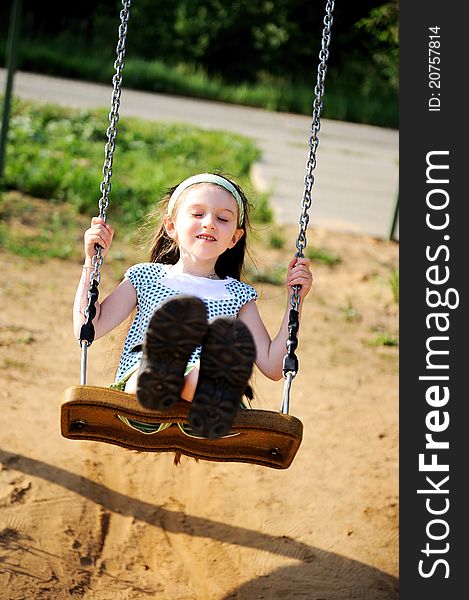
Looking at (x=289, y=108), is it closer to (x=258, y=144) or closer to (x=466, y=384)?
(x=258, y=144)

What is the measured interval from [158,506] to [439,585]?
1.36 meters

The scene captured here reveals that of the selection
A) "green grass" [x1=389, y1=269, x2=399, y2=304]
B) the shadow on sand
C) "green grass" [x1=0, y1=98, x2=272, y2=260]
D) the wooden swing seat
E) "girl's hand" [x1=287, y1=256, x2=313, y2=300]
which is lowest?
the shadow on sand

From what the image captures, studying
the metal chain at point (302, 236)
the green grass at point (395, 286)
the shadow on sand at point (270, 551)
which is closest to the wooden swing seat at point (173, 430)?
the metal chain at point (302, 236)

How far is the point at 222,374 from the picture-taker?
2879 mm

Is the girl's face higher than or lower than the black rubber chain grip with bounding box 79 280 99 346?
higher

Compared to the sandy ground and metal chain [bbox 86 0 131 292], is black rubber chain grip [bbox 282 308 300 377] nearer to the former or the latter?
metal chain [bbox 86 0 131 292]

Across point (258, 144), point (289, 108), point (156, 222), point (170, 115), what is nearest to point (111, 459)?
point (156, 222)

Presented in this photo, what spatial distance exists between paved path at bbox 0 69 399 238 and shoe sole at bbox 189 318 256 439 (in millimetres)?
6574

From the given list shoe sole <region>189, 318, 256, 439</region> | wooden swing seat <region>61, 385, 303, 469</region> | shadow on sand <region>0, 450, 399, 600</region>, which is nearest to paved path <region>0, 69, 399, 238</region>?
shadow on sand <region>0, 450, 399, 600</region>

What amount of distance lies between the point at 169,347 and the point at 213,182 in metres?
0.90

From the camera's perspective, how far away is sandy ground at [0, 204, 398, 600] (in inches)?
157

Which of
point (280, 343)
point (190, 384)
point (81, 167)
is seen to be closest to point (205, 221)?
point (280, 343)

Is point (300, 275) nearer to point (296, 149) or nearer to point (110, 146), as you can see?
point (110, 146)

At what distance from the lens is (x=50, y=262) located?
767 cm
